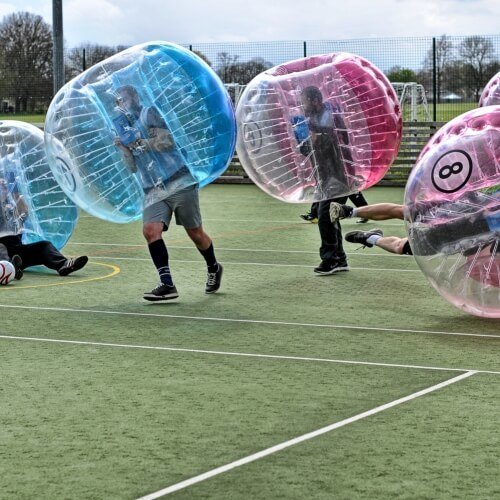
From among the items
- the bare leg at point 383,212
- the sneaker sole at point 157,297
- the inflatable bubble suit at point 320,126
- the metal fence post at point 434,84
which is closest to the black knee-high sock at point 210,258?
the sneaker sole at point 157,297

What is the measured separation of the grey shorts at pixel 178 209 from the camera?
9.93 m

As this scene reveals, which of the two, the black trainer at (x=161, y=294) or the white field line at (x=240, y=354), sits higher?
the white field line at (x=240, y=354)

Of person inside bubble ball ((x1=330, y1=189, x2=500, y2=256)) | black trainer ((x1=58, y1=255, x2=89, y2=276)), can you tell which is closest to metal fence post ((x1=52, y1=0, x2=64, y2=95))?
black trainer ((x1=58, y1=255, x2=89, y2=276))

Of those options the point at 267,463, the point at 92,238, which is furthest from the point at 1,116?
the point at 267,463

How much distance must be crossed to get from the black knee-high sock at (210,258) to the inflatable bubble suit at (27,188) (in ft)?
6.39

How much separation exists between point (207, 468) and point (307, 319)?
13.2 feet

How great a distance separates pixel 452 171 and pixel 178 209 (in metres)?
2.53

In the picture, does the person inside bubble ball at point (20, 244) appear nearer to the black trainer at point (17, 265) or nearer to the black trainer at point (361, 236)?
the black trainer at point (17, 265)

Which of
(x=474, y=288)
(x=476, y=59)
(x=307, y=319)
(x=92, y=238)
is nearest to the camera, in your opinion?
(x=474, y=288)

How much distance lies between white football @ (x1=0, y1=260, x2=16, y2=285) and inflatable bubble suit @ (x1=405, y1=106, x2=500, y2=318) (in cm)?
406

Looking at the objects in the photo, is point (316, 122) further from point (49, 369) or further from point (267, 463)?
point (267, 463)

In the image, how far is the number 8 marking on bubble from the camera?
8547mm

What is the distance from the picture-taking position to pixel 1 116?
105 ft

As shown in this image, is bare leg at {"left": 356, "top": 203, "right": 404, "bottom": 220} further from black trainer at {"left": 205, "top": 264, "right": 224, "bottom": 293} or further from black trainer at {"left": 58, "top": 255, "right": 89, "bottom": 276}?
black trainer at {"left": 58, "top": 255, "right": 89, "bottom": 276}
